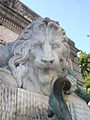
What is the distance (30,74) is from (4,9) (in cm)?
216

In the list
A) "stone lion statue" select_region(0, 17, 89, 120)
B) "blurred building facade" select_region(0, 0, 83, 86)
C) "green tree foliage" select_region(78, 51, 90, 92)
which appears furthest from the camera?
"green tree foliage" select_region(78, 51, 90, 92)

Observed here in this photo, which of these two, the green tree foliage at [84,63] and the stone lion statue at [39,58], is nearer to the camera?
the stone lion statue at [39,58]

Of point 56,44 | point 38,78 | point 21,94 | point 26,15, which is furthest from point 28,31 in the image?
point 26,15

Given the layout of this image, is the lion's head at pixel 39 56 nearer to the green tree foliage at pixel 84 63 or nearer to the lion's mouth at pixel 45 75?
the lion's mouth at pixel 45 75

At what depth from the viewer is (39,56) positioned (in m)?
3.69

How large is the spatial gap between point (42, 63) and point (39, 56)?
0.11m

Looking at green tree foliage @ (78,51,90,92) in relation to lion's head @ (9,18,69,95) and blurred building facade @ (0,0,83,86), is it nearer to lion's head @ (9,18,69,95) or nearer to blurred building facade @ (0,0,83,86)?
blurred building facade @ (0,0,83,86)

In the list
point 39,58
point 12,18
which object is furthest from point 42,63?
point 12,18

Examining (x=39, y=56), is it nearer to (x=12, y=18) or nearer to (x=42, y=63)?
(x=42, y=63)

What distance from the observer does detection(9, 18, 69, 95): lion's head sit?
3650 millimetres

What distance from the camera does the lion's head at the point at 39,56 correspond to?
3650 mm

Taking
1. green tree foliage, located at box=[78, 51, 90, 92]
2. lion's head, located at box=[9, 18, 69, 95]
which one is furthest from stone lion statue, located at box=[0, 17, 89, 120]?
green tree foliage, located at box=[78, 51, 90, 92]

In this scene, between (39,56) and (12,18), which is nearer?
(39,56)

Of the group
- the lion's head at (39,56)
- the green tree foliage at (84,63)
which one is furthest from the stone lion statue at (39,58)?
the green tree foliage at (84,63)
